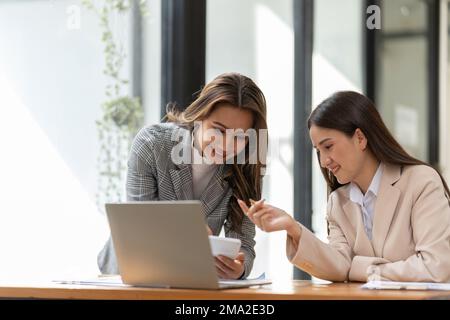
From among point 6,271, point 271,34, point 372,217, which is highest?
point 271,34

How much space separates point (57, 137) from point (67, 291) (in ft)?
3.92

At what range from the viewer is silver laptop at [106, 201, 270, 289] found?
1.96m

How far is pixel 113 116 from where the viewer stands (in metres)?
3.28

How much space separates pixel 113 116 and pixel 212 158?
2.31ft

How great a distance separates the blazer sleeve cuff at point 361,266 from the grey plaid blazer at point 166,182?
0.36 metres

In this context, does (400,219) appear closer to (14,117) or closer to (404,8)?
(14,117)

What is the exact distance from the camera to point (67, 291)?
1.99 meters

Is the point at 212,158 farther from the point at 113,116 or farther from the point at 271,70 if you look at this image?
the point at 271,70

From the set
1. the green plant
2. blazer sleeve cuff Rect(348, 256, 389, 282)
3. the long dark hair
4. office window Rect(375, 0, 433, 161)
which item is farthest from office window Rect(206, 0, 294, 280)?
blazer sleeve cuff Rect(348, 256, 389, 282)

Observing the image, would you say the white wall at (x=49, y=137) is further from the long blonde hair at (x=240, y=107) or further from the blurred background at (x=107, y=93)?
the long blonde hair at (x=240, y=107)

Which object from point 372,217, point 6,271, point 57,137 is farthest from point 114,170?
point 372,217

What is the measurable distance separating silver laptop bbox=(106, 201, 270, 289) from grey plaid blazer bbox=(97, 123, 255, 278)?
1.82 feet
